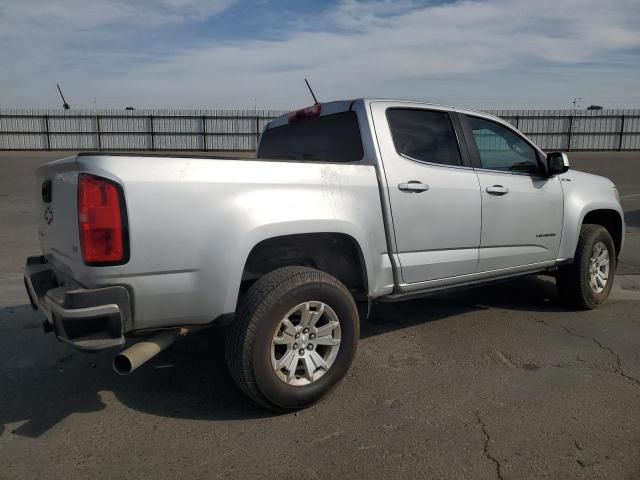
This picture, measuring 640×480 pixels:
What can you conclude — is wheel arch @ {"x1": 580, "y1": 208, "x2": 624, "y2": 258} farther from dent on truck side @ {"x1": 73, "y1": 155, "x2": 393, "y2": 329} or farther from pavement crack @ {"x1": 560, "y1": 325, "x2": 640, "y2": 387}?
dent on truck side @ {"x1": 73, "y1": 155, "x2": 393, "y2": 329}

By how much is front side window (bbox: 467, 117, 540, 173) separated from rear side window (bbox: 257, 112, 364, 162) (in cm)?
115

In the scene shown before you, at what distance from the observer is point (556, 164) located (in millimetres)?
4742

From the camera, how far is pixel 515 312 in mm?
5258

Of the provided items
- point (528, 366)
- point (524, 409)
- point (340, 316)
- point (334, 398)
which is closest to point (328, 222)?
point (340, 316)

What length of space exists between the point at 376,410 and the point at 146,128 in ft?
77.8

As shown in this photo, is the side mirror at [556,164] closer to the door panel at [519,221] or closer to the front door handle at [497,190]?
the door panel at [519,221]

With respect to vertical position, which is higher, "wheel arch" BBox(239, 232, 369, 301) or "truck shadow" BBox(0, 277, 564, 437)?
"wheel arch" BBox(239, 232, 369, 301)

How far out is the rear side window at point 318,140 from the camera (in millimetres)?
3910

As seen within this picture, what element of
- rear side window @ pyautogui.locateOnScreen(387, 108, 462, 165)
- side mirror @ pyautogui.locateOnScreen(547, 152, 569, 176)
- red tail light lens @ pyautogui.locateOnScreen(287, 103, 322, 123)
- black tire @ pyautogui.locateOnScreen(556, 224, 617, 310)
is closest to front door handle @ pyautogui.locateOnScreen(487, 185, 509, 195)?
rear side window @ pyautogui.locateOnScreen(387, 108, 462, 165)

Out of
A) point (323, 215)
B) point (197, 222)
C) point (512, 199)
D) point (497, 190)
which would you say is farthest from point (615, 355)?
point (197, 222)

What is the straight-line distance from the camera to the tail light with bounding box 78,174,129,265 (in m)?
2.69

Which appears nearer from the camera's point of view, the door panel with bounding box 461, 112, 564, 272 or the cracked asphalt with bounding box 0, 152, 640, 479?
the cracked asphalt with bounding box 0, 152, 640, 479

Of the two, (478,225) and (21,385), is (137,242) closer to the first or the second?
(21,385)

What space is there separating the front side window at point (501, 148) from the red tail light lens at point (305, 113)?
1249mm
